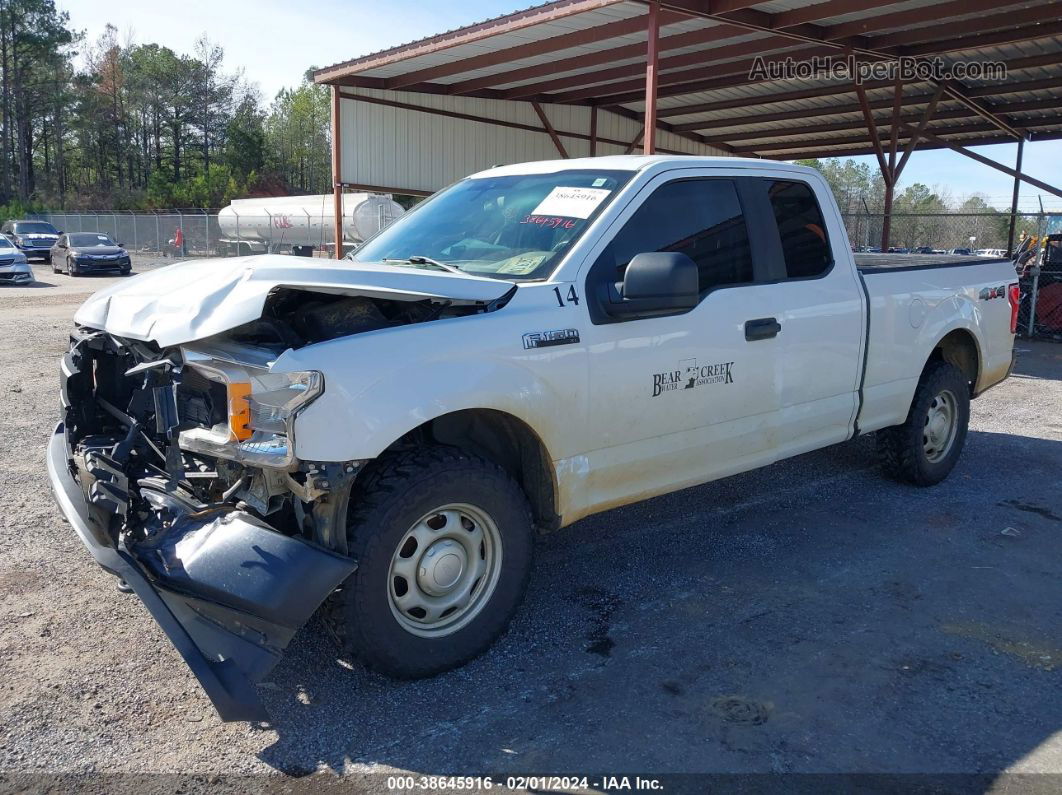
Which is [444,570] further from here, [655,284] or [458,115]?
[458,115]

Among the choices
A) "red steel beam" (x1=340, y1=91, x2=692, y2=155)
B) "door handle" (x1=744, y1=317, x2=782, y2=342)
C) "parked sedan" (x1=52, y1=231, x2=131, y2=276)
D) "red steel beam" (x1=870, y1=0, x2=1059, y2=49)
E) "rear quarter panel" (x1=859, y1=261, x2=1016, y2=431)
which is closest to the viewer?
"door handle" (x1=744, y1=317, x2=782, y2=342)

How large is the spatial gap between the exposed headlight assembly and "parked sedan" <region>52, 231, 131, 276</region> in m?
29.3

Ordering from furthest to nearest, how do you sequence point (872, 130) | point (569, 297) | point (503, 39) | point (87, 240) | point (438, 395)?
1. point (87, 240)
2. point (872, 130)
3. point (503, 39)
4. point (569, 297)
5. point (438, 395)

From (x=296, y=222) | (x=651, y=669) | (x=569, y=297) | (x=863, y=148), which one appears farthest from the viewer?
(x=296, y=222)

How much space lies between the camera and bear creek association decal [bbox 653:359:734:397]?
410 cm

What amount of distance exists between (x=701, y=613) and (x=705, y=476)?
0.71 m

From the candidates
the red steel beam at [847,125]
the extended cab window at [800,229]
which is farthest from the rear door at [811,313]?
the red steel beam at [847,125]

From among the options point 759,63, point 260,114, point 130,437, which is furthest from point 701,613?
point 260,114

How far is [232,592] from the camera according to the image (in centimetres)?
291

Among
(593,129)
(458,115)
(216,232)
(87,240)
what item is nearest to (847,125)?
(593,129)

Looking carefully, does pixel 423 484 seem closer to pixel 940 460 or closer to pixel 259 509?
pixel 259 509

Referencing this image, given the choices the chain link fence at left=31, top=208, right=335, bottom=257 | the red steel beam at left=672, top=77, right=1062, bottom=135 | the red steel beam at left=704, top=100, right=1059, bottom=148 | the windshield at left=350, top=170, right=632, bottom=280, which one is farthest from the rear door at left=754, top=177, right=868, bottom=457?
the chain link fence at left=31, top=208, right=335, bottom=257

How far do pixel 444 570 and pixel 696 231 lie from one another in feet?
7.12

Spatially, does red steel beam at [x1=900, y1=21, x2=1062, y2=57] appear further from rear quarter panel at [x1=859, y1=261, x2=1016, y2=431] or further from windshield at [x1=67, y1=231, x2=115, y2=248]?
windshield at [x1=67, y1=231, x2=115, y2=248]
